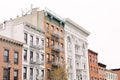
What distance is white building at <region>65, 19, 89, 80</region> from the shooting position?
68.7 m

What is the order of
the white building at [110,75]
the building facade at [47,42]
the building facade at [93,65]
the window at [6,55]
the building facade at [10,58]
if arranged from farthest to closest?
the white building at [110,75]
the building facade at [93,65]
the building facade at [47,42]
the window at [6,55]
the building facade at [10,58]

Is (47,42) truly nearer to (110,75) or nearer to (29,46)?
(29,46)

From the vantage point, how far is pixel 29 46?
2076 inches

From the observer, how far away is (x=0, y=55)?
45531 millimetres

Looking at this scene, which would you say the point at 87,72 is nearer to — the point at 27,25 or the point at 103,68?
the point at 103,68

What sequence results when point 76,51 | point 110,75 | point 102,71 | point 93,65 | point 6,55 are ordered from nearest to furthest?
point 6,55 → point 76,51 → point 93,65 → point 102,71 → point 110,75

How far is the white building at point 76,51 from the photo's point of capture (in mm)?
68688

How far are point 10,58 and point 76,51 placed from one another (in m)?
29.0

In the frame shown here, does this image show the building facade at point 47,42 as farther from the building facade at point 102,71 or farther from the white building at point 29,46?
the building facade at point 102,71

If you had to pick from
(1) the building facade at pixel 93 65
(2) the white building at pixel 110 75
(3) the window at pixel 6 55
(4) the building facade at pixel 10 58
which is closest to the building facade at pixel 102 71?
(1) the building facade at pixel 93 65

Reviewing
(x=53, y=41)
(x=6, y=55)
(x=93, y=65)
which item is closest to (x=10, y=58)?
(x=6, y=55)

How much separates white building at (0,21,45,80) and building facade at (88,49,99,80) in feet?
97.1

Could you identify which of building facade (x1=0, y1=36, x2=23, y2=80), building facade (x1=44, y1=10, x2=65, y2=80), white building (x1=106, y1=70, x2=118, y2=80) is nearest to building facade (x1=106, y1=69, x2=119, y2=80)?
white building (x1=106, y1=70, x2=118, y2=80)

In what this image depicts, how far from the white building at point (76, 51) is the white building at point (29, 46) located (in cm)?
1162
